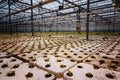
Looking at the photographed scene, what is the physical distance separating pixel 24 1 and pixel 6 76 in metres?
13.3

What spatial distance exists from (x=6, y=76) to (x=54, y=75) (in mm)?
777

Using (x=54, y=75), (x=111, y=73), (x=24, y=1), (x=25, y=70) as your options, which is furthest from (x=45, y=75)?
(x=24, y=1)

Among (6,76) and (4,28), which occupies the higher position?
(4,28)

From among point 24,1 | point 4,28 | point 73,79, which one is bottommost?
point 73,79

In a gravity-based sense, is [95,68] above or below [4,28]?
below

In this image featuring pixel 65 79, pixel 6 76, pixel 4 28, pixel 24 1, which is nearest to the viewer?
pixel 65 79

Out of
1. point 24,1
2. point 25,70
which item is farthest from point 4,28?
point 25,70

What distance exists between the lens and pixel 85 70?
180 cm

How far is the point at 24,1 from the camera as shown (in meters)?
13.0

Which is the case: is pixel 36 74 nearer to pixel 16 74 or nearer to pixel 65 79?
pixel 16 74

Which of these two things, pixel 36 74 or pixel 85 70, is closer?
pixel 36 74

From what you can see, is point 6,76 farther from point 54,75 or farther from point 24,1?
point 24,1

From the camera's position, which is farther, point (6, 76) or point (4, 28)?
point (4, 28)

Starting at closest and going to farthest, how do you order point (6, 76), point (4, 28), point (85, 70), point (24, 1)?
point (6, 76) → point (85, 70) → point (24, 1) → point (4, 28)
